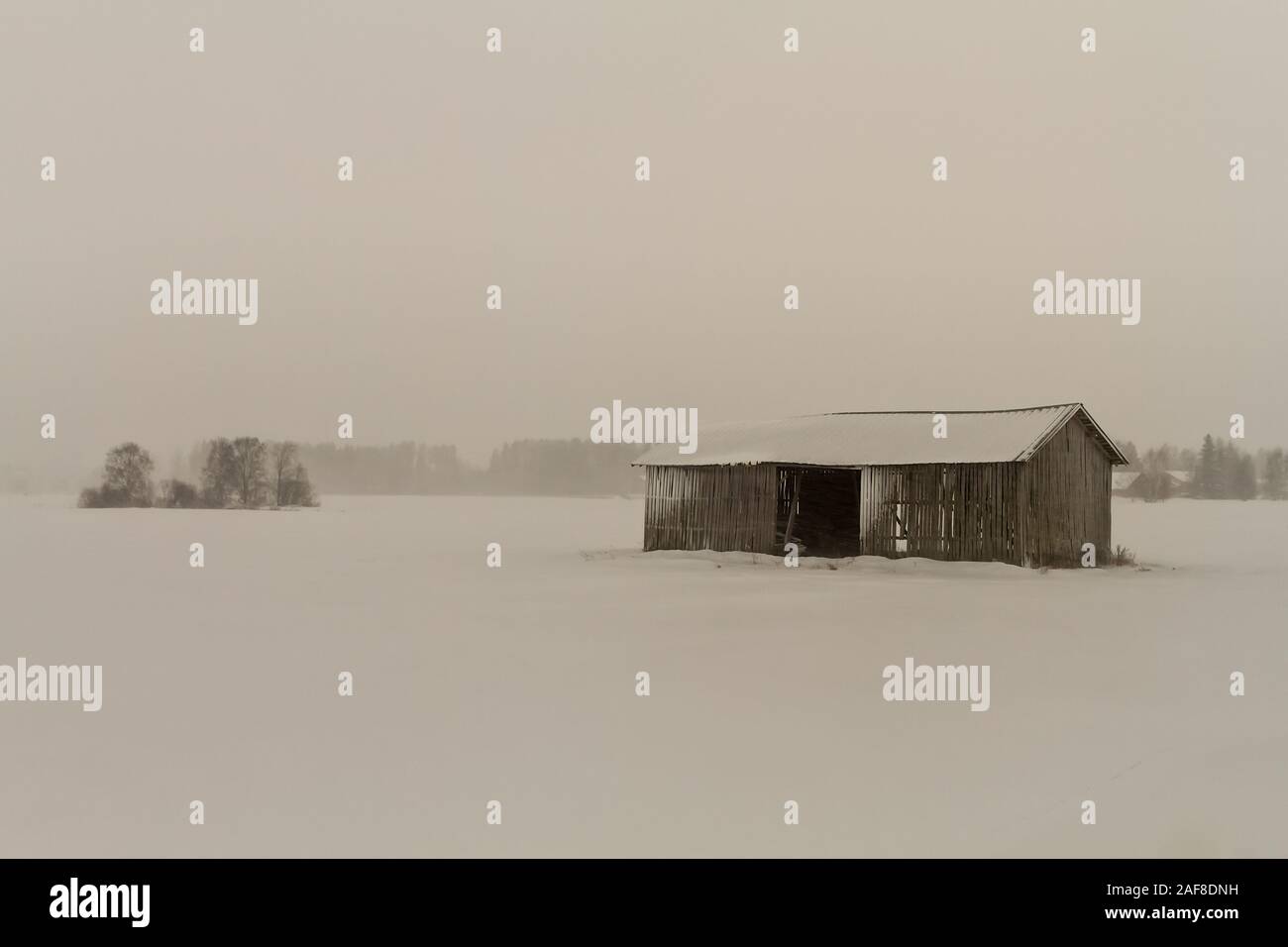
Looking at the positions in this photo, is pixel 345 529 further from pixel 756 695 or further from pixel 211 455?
pixel 756 695

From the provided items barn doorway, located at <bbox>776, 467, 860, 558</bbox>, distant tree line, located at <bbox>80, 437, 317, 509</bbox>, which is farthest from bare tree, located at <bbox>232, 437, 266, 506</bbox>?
barn doorway, located at <bbox>776, 467, 860, 558</bbox>

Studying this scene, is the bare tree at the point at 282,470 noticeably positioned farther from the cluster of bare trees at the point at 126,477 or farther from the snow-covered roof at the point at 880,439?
the snow-covered roof at the point at 880,439

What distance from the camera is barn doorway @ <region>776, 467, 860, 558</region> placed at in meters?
31.3

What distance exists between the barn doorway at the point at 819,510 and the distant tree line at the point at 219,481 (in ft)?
155

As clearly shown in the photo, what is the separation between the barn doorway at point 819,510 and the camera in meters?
31.3

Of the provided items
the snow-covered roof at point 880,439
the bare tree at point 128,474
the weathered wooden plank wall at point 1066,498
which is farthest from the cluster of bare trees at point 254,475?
the weathered wooden plank wall at point 1066,498

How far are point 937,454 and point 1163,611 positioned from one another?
830cm

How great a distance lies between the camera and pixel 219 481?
68875 mm

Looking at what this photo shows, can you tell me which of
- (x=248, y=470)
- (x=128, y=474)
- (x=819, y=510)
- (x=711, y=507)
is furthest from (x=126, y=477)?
(x=819, y=510)

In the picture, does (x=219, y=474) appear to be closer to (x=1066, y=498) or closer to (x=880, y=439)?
(x=880, y=439)

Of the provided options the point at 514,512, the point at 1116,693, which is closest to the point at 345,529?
the point at 514,512

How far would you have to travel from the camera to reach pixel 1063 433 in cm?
2866

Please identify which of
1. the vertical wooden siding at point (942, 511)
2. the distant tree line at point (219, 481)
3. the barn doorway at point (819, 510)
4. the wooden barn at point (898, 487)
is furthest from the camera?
the distant tree line at point (219, 481)

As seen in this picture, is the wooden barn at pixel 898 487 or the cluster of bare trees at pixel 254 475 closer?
the wooden barn at pixel 898 487
